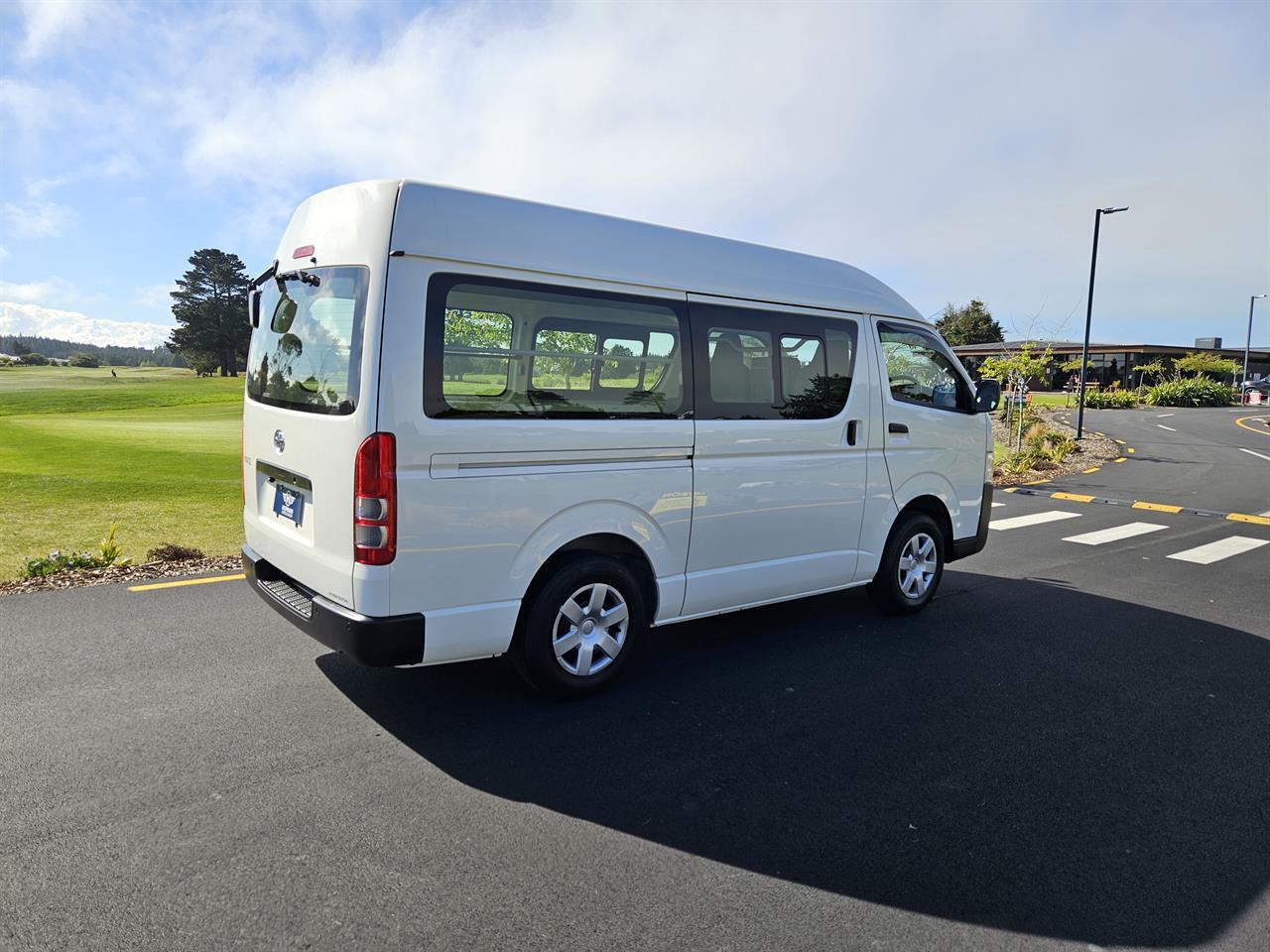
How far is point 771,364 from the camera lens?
4.73 meters

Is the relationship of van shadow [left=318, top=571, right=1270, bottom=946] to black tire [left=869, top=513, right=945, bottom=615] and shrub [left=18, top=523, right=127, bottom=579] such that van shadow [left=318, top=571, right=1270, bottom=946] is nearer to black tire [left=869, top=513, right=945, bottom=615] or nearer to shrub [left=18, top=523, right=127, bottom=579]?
black tire [left=869, top=513, right=945, bottom=615]

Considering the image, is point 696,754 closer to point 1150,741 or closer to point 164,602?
point 1150,741

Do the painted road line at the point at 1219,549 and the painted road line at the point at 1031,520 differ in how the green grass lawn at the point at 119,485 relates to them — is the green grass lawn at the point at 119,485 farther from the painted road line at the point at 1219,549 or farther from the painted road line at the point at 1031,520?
the painted road line at the point at 1219,549

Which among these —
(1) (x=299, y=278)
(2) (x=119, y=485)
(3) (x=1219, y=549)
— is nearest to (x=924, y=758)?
(1) (x=299, y=278)

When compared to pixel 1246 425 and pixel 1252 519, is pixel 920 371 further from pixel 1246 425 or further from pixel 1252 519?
pixel 1246 425

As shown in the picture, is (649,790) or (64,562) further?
(64,562)

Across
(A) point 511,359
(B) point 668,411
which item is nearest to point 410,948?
(A) point 511,359

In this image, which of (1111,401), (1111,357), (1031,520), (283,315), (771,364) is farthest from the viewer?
(1111,357)

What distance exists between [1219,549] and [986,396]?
192 inches

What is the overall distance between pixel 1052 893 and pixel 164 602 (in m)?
5.58

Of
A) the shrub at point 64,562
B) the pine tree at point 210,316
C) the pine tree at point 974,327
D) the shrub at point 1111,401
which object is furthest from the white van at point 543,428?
the pine tree at point 974,327

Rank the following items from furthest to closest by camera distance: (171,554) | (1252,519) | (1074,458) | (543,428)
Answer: (1074,458), (1252,519), (171,554), (543,428)

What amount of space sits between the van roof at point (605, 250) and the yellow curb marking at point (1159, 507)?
27.8 feet

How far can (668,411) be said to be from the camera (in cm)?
426
